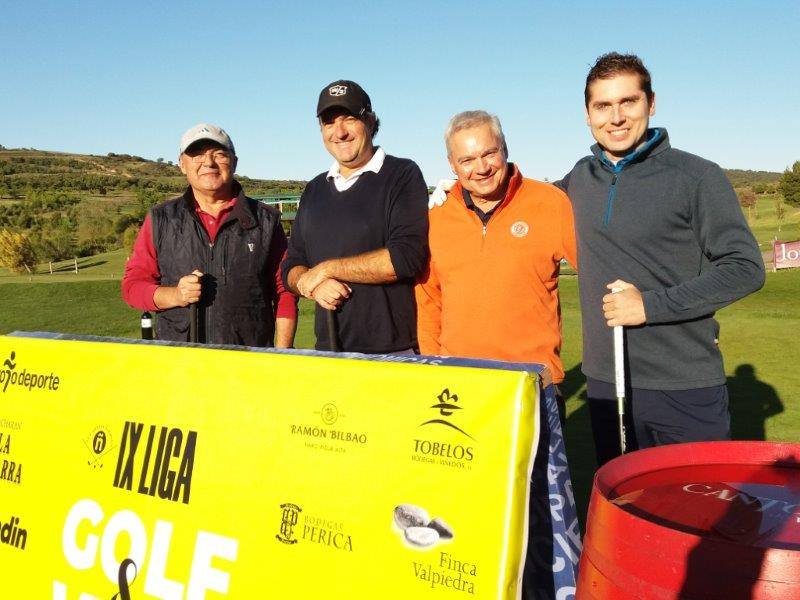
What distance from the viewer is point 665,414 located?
2.69 m

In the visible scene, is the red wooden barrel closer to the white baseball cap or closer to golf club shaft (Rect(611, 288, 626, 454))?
golf club shaft (Rect(611, 288, 626, 454))

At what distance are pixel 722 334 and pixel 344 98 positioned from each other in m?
8.56

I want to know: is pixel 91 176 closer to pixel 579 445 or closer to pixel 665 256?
pixel 579 445

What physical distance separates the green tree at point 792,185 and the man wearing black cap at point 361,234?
227 ft

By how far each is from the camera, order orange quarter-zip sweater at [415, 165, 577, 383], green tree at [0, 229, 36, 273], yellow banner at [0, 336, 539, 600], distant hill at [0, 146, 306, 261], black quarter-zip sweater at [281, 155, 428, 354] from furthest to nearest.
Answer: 1. distant hill at [0, 146, 306, 261]
2. green tree at [0, 229, 36, 273]
3. black quarter-zip sweater at [281, 155, 428, 354]
4. orange quarter-zip sweater at [415, 165, 577, 383]
5. yellow banner at [0, 336, 539, 600]

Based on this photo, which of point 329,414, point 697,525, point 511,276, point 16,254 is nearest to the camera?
point 697,525

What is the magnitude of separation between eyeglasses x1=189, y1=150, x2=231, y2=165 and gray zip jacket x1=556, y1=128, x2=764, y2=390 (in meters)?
2.10

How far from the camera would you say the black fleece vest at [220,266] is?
3928 mm

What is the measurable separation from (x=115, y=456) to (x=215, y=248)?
1457 mm

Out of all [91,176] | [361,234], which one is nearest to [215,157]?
[361,234]

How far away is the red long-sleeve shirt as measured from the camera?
13.1 ft

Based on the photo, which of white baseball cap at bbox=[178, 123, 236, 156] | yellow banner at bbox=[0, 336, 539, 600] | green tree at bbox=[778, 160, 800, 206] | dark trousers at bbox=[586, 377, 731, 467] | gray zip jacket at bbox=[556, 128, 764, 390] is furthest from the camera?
green tree at bbox=[778, 160, 800, 206]

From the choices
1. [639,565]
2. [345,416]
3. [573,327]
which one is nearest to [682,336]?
[345,416]

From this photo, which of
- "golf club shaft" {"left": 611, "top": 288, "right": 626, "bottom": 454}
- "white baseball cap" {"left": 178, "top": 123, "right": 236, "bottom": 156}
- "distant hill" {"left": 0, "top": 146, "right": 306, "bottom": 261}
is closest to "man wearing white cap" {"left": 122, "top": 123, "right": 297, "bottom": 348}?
"white baseball cap" {"left": 178, "top": 123, "right": 236, "bottom": 156}
